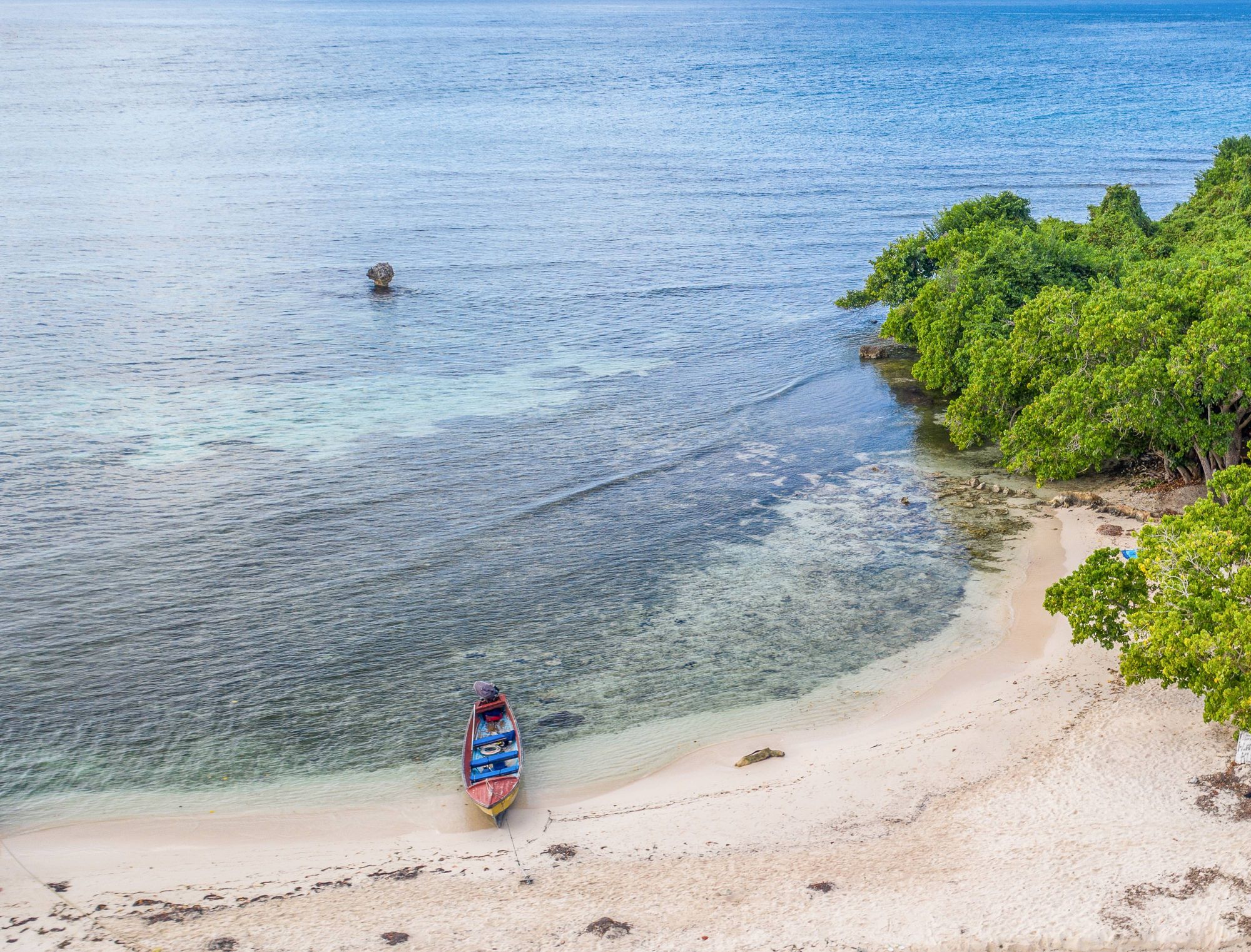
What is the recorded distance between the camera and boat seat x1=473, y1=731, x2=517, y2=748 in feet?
108

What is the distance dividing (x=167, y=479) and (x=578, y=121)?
4841 inches

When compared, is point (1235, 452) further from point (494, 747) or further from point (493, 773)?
point (493, 773)

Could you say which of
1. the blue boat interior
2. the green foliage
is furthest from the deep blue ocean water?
the green foliage

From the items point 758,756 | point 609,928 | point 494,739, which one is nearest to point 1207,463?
point 758,756

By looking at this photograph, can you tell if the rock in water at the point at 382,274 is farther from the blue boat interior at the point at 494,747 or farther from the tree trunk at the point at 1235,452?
the tree trunk at the point at 1235,452

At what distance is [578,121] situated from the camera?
162625 mm

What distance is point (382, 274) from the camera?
84.1 m

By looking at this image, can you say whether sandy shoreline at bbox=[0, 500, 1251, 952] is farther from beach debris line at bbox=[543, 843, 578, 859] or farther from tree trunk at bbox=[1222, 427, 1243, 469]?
tree trunk at bbox=[1222, 427, 1243, 469]

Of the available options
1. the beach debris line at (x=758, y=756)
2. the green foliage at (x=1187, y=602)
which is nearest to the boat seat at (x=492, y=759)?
the beach debris line at (x=758, y=756)

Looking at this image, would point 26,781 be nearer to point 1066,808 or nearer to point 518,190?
point 1066,808

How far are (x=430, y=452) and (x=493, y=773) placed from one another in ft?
92.3

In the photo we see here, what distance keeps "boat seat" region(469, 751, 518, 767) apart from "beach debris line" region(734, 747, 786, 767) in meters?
6.85

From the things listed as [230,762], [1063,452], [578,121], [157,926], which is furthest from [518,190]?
[157,926]

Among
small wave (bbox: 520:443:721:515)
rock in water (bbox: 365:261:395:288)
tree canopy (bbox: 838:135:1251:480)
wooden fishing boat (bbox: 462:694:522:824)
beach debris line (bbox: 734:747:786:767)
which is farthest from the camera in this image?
rock in water (bbox: 365:261:395:288)
